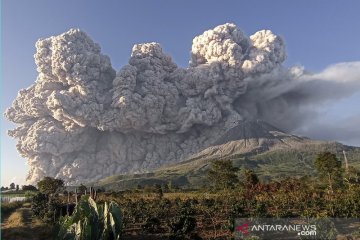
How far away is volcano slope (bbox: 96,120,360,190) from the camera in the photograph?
13812 cm

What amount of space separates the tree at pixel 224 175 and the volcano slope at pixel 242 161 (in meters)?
63.2

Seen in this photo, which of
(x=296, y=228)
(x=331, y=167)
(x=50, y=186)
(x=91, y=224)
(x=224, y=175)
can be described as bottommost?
(x=296, y=228)

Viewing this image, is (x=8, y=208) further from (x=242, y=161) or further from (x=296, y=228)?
(x=242, y=161)

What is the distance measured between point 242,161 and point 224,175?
10742cm

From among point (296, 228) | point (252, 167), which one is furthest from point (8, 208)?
point (252, 167)

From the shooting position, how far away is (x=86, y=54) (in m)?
146

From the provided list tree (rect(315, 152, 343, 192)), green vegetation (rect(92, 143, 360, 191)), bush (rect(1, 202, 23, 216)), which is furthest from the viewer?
green vegetation (rect(92, 143, 360, 191))

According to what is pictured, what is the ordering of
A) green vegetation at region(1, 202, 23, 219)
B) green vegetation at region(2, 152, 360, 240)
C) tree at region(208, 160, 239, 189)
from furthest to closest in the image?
tree at region(208, 160, 239, 189) → green vegetation at region(1, 202, 23, 219) → green vegetation at region(2, 152, 360, 240)

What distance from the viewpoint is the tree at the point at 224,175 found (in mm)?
57312

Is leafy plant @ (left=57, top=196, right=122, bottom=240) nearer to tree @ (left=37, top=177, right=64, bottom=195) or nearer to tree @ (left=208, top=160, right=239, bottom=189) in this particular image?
tree @ (left=37, top=177, right=64, bottom=195)

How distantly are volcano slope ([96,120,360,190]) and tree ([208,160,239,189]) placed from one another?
63186 mm

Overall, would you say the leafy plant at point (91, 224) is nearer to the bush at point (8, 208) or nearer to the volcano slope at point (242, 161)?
the bush at point (8, 208)

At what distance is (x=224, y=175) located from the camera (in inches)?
2291

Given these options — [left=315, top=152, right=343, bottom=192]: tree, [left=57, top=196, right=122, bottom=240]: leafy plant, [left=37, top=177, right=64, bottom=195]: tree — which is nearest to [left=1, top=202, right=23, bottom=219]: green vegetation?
[left=37, top=177, right=64, bottom=195]: tree
